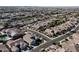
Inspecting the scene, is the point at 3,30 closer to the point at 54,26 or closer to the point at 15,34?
the point at 15,34

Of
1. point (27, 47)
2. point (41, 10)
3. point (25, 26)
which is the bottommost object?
point (27, 47)

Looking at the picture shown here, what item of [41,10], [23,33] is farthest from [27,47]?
[41,10]

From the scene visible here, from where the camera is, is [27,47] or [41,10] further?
[41,10]

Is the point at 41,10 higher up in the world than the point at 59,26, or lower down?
higher up

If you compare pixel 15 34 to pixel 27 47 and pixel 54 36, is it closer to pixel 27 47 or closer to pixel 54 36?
pixel 27 47
